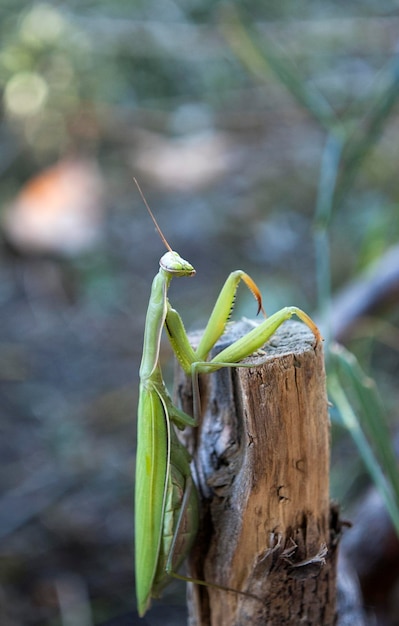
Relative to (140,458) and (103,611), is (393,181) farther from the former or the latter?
(140,458)

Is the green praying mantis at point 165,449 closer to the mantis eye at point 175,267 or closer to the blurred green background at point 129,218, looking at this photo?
the mantis eye at point 175,267

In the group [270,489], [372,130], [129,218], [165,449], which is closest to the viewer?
[270,489]

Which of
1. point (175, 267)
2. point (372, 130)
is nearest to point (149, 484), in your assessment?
point (175, 267)

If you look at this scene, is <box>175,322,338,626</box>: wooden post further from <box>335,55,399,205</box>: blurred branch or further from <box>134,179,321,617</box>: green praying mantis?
<box>335,55,399,205</box>: blurred branch

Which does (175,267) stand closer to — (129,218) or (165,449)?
(165,449)

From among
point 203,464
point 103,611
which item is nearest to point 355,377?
point 203,464

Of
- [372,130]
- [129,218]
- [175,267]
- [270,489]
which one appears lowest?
[270,489]
